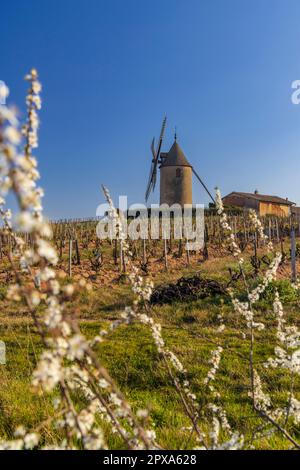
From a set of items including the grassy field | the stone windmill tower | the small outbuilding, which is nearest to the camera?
the grassy field

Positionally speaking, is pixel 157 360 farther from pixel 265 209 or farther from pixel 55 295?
pixel 265 209

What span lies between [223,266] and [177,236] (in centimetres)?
1170

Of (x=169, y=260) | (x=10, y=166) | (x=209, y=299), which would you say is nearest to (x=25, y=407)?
(x=10, y=166)

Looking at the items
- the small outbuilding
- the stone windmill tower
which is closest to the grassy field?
the stone windmill tower

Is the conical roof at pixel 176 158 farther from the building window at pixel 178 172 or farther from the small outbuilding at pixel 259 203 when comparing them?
the small outbuilding at pixel 259 203

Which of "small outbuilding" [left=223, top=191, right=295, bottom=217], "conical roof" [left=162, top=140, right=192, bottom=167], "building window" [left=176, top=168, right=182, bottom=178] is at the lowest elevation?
"small outbuilding" [left=223, top=191, right=295, bottom=217]

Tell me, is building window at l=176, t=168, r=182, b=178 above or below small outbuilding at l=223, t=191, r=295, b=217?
above

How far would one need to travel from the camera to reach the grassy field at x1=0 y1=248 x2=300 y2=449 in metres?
4.36

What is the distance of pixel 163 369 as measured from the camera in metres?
6.79

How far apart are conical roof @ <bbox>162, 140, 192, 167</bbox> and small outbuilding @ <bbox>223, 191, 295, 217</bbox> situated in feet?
32.3

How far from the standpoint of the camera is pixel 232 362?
7.22 metres

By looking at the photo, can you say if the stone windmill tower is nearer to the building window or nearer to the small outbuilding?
the building window

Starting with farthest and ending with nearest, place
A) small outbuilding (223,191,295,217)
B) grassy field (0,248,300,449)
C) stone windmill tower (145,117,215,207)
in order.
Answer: small outbuilding (223,191,295,217)
stone windmill tower (145,117,215,207)
grassy field (0,248,300,449)

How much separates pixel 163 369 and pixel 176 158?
139 ft
